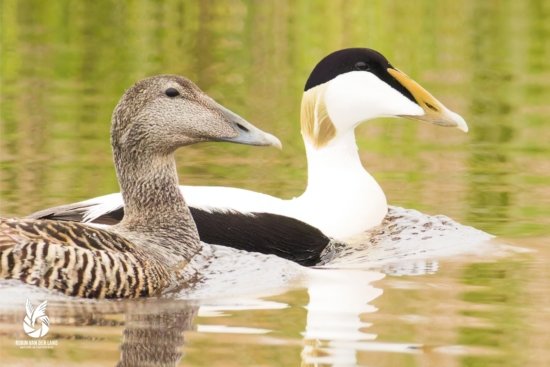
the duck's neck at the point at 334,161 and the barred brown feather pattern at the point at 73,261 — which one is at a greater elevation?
the duck's neck at the point at 334,161

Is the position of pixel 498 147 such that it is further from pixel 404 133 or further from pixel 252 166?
pixel 252 166

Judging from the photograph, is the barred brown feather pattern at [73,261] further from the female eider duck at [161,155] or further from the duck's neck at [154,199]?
the duck's neck at [154,199]

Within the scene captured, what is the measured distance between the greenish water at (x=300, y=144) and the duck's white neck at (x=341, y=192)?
0.74 metres

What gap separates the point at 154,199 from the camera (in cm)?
848

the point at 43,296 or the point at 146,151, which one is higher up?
the point at 146,151

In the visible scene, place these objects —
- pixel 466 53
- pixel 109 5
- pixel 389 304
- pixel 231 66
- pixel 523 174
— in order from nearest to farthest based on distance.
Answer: pixel 389 304 < pixel 523 174 < pixel 231 66 < pixel 466 53 < pixel 109 5

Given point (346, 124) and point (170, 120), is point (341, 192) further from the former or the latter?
point (170, 120)

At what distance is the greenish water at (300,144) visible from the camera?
705cm

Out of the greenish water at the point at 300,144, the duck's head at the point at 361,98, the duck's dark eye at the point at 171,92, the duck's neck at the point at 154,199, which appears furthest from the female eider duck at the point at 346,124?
the duck's dark eye at the point at 171,92

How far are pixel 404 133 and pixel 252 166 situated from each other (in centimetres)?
213

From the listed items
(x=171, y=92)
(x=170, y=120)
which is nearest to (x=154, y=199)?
(x=170, y=120)

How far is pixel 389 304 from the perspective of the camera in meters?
7.98

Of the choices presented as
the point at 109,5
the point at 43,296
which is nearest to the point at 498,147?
the point at 43,296

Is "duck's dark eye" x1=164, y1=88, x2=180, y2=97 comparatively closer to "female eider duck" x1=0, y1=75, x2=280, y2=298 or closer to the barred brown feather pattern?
"female eider duck" x1=0, y1=75, x2=280, y2=298
